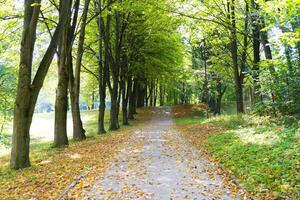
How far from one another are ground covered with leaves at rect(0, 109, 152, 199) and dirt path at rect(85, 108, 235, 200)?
2.44 feet

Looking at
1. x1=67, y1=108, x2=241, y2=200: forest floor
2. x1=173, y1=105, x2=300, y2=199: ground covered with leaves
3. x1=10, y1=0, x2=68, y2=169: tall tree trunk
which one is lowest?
x1=67, y1=108, x2=241, y2=200: forest floor

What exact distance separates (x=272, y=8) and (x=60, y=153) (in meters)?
9.21

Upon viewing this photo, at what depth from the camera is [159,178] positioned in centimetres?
838

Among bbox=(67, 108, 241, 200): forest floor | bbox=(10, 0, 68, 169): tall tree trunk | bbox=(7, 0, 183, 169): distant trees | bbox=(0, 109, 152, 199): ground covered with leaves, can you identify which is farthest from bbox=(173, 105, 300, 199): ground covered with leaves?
bbox=(7, 0, 183, 169): distant trees

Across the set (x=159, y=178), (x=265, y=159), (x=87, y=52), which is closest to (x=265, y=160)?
(x=265, y=159)

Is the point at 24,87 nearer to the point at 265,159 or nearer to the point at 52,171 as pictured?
the point at 52,171

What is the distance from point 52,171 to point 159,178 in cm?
330

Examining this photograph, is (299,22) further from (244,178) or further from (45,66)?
(45,66)

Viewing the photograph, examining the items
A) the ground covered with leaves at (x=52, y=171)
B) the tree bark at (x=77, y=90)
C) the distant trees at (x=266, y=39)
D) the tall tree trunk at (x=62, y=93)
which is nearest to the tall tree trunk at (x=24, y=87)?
the ground covered with leaves at (x=52, y=171)

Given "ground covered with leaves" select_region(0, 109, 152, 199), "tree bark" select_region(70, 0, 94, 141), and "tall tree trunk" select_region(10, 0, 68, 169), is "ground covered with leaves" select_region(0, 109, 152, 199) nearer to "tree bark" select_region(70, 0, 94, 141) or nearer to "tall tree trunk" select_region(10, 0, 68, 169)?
"tall tree trunk" select_region(10, 0, 68, 169)

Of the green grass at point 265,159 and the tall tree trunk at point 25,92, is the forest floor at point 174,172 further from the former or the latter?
the tall tree trunk at point 25,92

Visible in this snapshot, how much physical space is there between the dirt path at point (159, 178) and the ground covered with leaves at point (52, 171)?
74 centimetres

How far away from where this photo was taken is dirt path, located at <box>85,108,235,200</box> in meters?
7.03

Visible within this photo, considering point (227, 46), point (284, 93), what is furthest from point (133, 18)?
point (284, 93)
